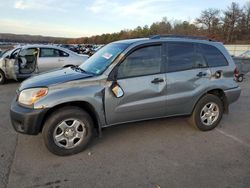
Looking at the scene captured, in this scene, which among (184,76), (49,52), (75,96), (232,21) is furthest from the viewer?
(232,21)

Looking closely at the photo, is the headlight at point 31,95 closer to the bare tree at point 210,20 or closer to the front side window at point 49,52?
the front side window at point 49,52

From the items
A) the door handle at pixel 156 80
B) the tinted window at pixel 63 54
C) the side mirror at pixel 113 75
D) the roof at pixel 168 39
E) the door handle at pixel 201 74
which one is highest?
the roof at pixel 168 39

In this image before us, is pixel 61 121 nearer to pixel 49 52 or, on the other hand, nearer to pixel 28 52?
pixel 49 52

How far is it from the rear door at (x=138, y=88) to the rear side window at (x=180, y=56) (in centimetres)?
20

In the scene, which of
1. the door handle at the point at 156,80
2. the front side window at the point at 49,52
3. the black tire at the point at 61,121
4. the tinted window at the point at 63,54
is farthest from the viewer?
the tinted window at the point at 63,54

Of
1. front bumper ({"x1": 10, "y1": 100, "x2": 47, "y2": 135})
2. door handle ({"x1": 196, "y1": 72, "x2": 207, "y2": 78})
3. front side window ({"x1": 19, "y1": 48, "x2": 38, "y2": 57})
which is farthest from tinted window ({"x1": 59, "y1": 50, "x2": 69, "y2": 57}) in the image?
door handle ({"x1": 196, "y1": 72, "x2": 207, "y2": 78})

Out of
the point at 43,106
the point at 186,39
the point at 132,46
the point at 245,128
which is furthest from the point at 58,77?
the point at 245,128

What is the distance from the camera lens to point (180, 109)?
4.59m

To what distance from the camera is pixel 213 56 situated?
4.81 m

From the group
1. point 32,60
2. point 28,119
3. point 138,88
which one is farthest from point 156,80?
point 32,60

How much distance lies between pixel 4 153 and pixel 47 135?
82 centimetres

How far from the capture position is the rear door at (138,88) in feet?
13.0

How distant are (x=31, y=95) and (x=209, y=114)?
3263 mm

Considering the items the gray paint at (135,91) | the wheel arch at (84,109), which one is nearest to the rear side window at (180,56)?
the gray paint at (135,91)
